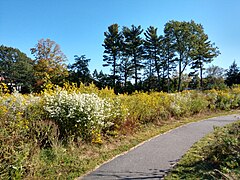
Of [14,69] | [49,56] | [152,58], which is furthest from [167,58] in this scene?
[14,69]

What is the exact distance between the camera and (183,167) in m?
3.61

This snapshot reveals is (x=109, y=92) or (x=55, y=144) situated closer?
(x=55, y=144)

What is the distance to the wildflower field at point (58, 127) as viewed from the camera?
3188 millimetres

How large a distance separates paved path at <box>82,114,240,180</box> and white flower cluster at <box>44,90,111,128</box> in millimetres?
1173

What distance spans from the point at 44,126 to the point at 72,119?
737 millimetres

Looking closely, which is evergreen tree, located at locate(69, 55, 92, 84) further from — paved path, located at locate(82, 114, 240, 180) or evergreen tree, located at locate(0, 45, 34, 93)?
paved path, located at locate(82, 114, 240, 180)

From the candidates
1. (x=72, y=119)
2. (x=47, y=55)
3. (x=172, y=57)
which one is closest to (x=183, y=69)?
(x=172, y=57)

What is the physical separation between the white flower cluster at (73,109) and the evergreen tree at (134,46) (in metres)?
29.7

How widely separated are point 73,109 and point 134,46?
30562 mm

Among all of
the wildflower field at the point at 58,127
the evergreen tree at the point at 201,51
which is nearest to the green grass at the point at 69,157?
the wildflower field at the point at 58,127

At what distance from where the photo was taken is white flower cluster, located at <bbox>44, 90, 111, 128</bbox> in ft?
14.7

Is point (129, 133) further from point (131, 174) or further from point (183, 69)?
point (183, 69)

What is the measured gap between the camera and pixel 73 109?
450 cm

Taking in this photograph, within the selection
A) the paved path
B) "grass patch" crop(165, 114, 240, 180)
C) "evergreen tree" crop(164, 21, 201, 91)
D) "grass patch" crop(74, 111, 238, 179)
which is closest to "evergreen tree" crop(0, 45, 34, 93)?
"evergreen tree" crop(164, 21, 201, 91)
